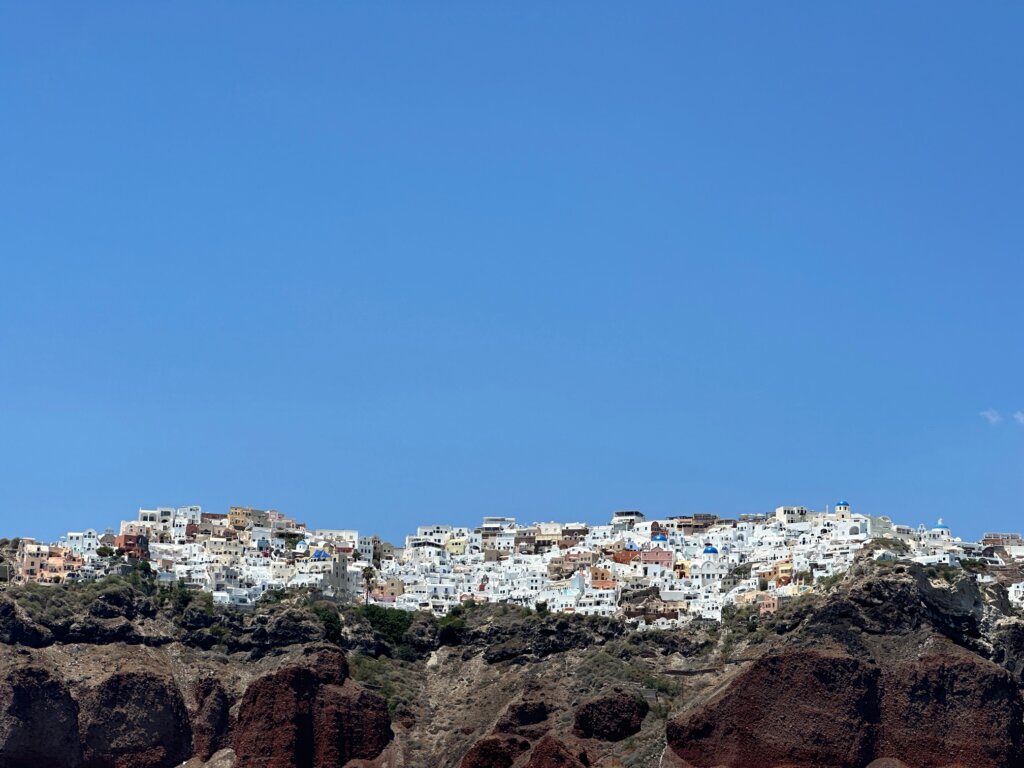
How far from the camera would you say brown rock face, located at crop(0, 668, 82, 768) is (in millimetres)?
135250

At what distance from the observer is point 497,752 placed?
13175 centimetres

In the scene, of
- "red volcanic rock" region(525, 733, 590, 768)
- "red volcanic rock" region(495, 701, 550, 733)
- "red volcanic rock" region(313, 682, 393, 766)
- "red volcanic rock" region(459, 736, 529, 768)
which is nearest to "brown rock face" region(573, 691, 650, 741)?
"red volcanic rock" region(495, 701, 550, 733)

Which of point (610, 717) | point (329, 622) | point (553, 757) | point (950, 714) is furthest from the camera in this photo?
point (329, 622)

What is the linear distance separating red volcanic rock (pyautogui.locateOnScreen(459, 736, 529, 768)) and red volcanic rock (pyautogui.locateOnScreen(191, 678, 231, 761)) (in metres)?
15.7

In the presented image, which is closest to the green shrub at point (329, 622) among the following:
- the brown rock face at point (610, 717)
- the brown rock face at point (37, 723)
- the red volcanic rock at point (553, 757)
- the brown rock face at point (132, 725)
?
the brown rock face at point (132, 725)

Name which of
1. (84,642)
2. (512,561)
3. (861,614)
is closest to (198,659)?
(84,642)

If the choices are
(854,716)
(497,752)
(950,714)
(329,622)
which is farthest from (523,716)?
(950,714)

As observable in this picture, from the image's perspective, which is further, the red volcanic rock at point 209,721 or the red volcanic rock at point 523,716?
the red volcanic rock at point 209,721

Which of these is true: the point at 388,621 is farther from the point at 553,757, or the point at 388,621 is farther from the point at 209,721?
the point at 553,757

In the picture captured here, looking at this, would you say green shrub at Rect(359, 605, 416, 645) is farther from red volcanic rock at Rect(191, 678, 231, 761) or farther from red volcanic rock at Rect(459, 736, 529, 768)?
red volcanic rock at Rect(459, 736, 529, 768)

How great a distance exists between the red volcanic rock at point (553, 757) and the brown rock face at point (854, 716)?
17.1ft

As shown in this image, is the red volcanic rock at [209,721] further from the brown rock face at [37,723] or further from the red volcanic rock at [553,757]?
the red volcanic rock at [553,757]

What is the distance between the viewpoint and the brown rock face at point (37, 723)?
444ft

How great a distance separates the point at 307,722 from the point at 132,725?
393 inches
